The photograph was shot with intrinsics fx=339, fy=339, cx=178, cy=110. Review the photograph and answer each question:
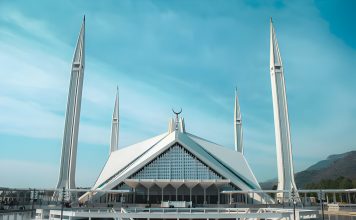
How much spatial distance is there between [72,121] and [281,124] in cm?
2838

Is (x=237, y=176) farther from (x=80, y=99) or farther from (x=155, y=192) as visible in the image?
(x=80, y=99)

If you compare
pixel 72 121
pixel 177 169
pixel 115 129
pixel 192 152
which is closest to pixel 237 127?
pixel 115 129

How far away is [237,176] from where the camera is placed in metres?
42.6

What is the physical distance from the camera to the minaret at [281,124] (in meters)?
43.5

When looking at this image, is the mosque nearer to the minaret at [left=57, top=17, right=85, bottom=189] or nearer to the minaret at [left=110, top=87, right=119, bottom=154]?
the minaret at [left=57, top=17, right=85, bottom=189]

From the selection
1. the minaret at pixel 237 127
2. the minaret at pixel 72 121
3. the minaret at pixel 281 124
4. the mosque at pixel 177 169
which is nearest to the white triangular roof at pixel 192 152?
the mosque at pixel 177 169

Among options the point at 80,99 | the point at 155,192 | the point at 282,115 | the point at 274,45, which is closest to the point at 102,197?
the point at 155,192

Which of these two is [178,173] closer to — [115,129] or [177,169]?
[177,169]

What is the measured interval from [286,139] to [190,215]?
27419 millimetres

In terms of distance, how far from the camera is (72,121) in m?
46.1

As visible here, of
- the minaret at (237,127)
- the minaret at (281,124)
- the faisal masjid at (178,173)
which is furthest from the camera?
the minaret at (237,127)

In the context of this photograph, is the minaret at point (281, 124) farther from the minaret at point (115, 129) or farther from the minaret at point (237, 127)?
the minaret at point (115, 129)

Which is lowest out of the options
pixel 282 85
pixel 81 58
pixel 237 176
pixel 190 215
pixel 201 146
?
pixel 190 215

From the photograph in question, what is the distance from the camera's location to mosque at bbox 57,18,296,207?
41.2 metres
